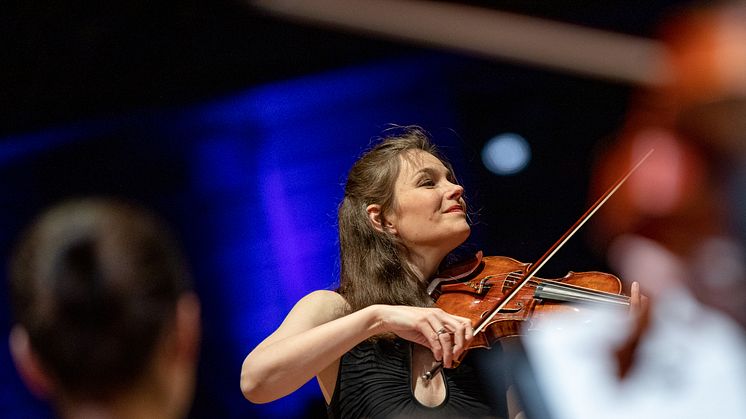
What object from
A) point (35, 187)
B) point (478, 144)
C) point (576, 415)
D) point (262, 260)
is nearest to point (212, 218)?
point (262, 260)

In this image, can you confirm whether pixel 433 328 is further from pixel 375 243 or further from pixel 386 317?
pixel 375 243

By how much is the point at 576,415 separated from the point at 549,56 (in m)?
1.05

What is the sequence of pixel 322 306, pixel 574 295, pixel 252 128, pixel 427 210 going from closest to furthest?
pixel 574 295
pixel 322 306
pixel 427 210
pixel 252 128

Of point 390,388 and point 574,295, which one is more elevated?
point 574,295

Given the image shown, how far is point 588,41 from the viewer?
2482mm

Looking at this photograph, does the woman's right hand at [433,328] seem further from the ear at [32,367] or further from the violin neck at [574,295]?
the ear at [32,367]

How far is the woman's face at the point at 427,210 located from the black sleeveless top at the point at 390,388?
26 cm

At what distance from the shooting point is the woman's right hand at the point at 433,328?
166 cm

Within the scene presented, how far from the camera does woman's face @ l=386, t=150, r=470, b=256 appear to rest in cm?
206

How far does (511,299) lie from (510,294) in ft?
0.05

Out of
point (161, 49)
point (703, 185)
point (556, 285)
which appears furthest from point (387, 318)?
point (161, 49)

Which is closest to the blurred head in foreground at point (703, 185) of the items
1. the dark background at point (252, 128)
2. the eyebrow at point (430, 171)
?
the eyebrow at point (430, 171)

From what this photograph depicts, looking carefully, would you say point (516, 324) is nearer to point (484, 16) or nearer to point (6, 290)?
point (484, 16)

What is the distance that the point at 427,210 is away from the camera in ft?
6.79
